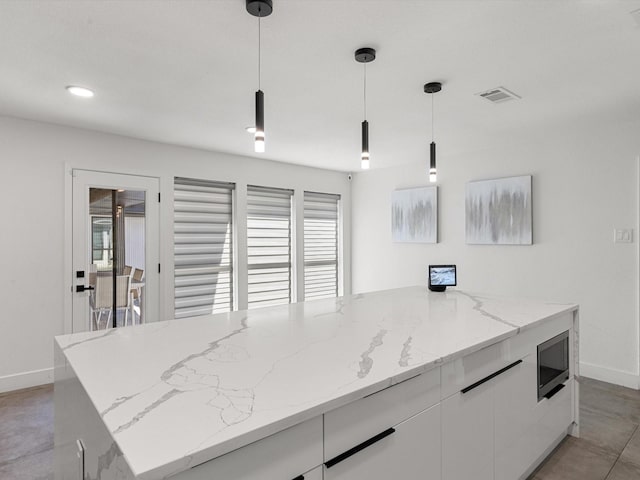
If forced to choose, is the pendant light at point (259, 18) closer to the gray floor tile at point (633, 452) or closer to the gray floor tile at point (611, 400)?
the gray floor tile at point (633, 452)

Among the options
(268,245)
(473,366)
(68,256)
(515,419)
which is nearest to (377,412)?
(473,366)

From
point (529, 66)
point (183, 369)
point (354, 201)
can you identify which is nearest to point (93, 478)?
point (183, 369)

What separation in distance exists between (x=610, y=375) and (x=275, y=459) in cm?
381

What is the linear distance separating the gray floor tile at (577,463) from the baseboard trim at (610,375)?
53.1 inches

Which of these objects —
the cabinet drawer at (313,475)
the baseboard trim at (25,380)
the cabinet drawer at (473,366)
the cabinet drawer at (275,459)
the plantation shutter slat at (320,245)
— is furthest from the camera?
the plantation shutter slat at (320,245)

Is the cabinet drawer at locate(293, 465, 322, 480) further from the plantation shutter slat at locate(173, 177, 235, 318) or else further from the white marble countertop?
the plantation shutter slat at locate(173, 177, 235, 318)

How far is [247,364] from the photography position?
4.25 ft

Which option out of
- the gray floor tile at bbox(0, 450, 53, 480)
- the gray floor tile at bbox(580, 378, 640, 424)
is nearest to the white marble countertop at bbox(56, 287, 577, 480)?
the gray floor tile at bbox(0, 450, 53, 480)

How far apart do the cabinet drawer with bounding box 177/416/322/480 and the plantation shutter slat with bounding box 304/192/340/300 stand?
456 centimetres

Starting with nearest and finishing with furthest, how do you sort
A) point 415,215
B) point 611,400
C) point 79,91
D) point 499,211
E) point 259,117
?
point 259,117
point 79,91
point 611,400
point 499,211
point 415,215

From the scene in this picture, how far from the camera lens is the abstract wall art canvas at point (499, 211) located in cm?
398

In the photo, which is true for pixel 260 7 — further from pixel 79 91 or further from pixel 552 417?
pixel 552 417

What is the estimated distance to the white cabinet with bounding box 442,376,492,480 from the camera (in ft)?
4.81

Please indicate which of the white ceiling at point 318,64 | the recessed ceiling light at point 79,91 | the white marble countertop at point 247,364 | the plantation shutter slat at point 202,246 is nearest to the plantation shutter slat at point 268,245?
the plantation shutter slat at point 202,246
